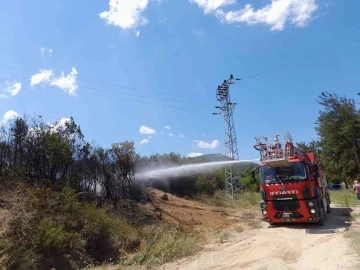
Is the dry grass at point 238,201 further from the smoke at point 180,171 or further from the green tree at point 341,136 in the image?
Result: the green tree at point 341,136

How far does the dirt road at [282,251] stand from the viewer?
880 centimetres

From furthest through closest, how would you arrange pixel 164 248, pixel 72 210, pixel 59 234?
pixel 72 210
pixel 164 248
pixel 59 234

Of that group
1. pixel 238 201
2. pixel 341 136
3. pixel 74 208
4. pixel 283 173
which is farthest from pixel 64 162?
pixel 341 136

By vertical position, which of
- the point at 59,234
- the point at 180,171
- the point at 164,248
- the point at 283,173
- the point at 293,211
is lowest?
the point at 164,248

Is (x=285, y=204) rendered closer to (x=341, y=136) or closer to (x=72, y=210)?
(x=72, y=210)

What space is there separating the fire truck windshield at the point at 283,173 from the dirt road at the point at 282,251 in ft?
7.05

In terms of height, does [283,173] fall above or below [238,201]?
above

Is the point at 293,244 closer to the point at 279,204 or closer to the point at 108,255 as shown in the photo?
the point at 279,204

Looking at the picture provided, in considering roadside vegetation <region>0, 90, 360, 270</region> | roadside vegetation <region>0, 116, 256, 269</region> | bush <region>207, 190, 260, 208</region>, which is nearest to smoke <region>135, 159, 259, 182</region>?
roadside vegetation <region>0, 90, 360, 270</region>

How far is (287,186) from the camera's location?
14.3 m

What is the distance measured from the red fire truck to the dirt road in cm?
67

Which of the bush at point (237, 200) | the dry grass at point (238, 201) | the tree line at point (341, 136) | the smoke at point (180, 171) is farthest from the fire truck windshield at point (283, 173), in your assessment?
the tree line at point (341, 136)

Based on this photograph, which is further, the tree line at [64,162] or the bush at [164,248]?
the tree line at [64,162]

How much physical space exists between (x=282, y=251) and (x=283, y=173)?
4761 mm
